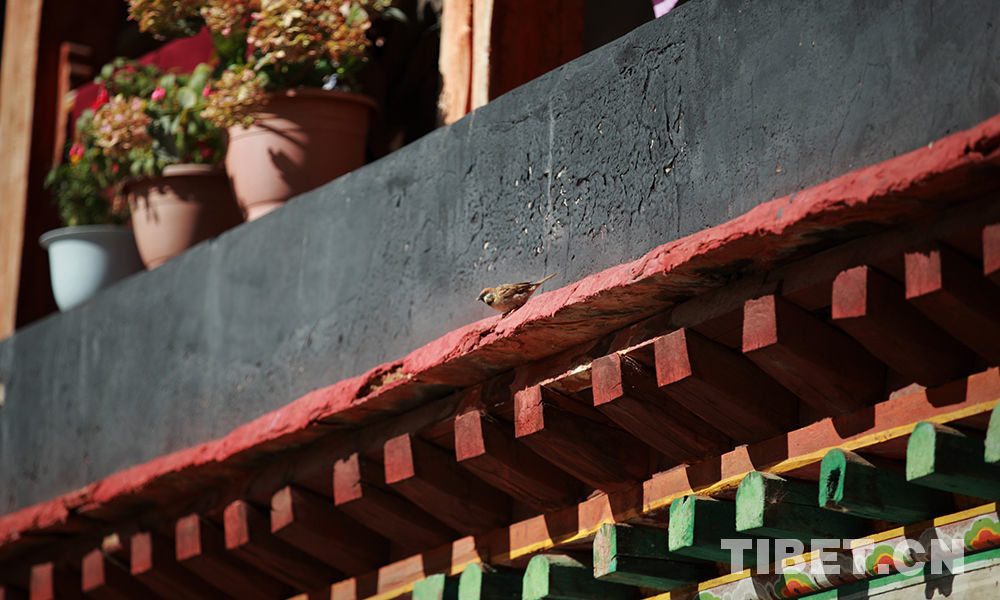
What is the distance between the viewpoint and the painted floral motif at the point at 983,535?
3.09 metres

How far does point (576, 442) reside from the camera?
3.80 m

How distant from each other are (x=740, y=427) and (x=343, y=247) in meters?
1.44

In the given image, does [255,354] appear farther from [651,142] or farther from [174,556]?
[651,142]

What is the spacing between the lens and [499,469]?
3.98 m

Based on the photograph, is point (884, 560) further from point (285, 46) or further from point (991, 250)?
point (285, 46)

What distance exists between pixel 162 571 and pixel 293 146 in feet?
4.60

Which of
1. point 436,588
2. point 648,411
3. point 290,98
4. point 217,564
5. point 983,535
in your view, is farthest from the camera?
point 290,98

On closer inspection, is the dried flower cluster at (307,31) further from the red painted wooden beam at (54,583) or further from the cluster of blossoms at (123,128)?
the red painted wooden beam at (54,583)

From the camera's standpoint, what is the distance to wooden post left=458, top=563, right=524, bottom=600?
4.01m

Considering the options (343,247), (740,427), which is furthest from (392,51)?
(740,427)

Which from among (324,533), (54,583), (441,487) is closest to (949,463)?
(441,487)

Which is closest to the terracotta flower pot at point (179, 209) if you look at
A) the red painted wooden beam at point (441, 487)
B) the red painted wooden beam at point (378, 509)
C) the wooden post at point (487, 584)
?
the red painted wooden beam at point (378, 509)

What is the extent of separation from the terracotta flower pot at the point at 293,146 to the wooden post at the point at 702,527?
6.64ft

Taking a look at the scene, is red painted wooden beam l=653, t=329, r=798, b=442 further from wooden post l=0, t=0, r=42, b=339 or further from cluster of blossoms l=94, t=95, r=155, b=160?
wooden post l=0, t=0, r=42, b=339
